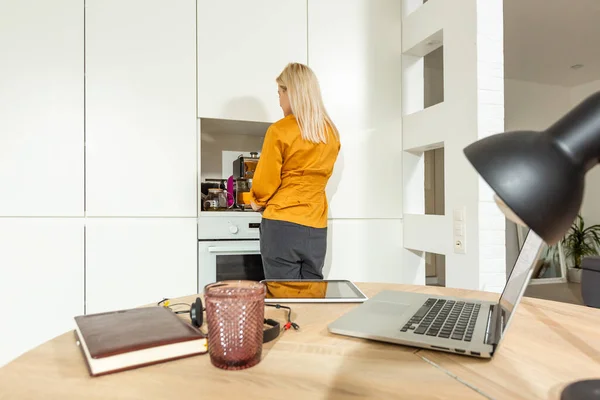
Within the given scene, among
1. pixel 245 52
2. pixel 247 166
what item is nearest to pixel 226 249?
pixel 247 166

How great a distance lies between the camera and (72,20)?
2039 mm

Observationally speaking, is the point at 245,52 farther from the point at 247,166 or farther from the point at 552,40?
the point at 552,40

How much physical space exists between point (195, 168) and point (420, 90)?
1578 millimetres

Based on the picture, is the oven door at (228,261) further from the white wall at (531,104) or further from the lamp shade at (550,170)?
the white wall at (531,104)

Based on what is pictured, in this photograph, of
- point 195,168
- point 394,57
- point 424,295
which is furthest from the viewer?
point 394,57

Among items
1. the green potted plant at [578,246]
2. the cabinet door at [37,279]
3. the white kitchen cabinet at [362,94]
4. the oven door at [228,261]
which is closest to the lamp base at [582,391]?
the oven door at [228,261]

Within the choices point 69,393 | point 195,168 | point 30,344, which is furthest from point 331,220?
point 69,393

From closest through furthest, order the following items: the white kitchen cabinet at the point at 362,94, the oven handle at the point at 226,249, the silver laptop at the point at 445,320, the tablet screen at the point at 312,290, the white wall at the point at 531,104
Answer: the silver laptop at the point at 445,320, the tablet screen at the point at 312,290, the oven handle at the point at 226,249, the white kitchen cabinet at the point at 362,94, the white wall at the point at 531,104

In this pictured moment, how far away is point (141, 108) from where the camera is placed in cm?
213

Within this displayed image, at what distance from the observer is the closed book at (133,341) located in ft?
1.69

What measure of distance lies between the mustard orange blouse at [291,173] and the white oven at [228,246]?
14.1 inches

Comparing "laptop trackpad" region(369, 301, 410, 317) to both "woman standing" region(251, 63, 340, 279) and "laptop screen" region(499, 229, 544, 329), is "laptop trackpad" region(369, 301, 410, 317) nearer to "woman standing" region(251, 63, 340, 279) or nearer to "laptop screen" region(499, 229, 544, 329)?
"laptop screen" region(499, 229, 544, 329)

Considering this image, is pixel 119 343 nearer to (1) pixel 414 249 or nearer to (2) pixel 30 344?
(2) pixel 30 344

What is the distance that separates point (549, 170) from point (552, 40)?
15.8 ft
